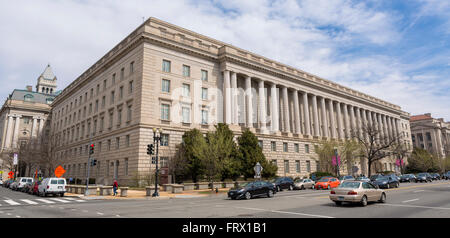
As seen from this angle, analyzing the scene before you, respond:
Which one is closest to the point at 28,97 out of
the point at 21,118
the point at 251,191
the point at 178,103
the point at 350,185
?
the point at 21,118

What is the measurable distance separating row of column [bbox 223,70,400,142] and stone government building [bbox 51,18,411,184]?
0.69ft

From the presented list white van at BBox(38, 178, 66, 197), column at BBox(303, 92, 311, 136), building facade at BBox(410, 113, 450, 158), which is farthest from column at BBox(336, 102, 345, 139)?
building facade at BBox(410, 113, 450, 158)

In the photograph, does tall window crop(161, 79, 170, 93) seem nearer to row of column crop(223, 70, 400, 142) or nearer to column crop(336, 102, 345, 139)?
row of column crop(223, 70, 400, 142)

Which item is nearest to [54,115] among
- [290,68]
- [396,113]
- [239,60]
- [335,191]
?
[239,60]

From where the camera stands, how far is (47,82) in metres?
131

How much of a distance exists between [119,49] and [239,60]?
804 inches

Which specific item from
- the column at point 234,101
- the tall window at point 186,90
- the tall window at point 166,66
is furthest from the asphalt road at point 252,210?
the column at point 234,101

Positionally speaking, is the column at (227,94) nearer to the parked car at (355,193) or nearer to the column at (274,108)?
the column at (274,108)

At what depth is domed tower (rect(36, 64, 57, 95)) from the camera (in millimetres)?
128625

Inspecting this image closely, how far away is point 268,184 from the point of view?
80.5 ft

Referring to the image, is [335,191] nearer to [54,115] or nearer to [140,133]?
[140,133]

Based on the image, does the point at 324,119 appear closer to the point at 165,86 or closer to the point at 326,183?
the point at 326,183

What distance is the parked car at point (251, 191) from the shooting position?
22.6 m

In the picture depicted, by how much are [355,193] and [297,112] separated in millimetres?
46318
